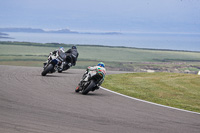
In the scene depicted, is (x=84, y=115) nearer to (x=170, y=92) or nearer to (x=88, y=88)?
(x=88, y=88)

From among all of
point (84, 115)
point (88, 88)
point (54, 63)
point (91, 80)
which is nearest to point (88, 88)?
point (88, 88)

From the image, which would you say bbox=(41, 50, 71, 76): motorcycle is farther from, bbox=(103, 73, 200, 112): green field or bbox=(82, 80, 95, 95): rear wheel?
bbox=(82, 80, 95, 95): rear wheel

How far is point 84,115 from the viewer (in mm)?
11633

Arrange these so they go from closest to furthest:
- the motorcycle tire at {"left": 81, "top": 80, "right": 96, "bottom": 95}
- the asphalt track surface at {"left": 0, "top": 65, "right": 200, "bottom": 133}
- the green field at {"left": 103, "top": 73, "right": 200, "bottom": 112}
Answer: the asphalt track surface at {"left": 0, "top": 65, "right": 200, "bottom": 133}, the green field at {"left": 103, "top": 73, "right": 200, "bottom": 112}, the motorcycle tire at {"left": 81, "top": 80, "right": 96, "bottom": 95}

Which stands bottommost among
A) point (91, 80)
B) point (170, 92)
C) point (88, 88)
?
point (170, 92)

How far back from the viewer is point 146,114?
12438 mm

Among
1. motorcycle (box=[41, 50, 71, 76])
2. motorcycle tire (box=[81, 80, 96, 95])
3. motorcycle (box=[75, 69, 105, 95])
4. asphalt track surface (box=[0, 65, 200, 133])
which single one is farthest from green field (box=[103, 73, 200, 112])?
motorcycle (box=[41, 50, 71, 76])

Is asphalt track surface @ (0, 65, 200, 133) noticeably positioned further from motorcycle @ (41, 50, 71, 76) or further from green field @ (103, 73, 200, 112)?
motorcycle @ (41, 50, 71, 76)

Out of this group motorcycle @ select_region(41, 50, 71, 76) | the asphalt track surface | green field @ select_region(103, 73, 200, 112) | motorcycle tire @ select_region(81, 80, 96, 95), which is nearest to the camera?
the asphalt track surface

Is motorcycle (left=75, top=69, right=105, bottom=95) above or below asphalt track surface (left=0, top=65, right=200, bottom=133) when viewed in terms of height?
above

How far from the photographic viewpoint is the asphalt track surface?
993 centimetres

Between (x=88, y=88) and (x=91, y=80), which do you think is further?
(x=91, y=80)

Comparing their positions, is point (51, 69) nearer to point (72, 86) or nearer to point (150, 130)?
point (72, 86)

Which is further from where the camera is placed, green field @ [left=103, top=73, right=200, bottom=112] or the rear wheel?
the rear wheel
